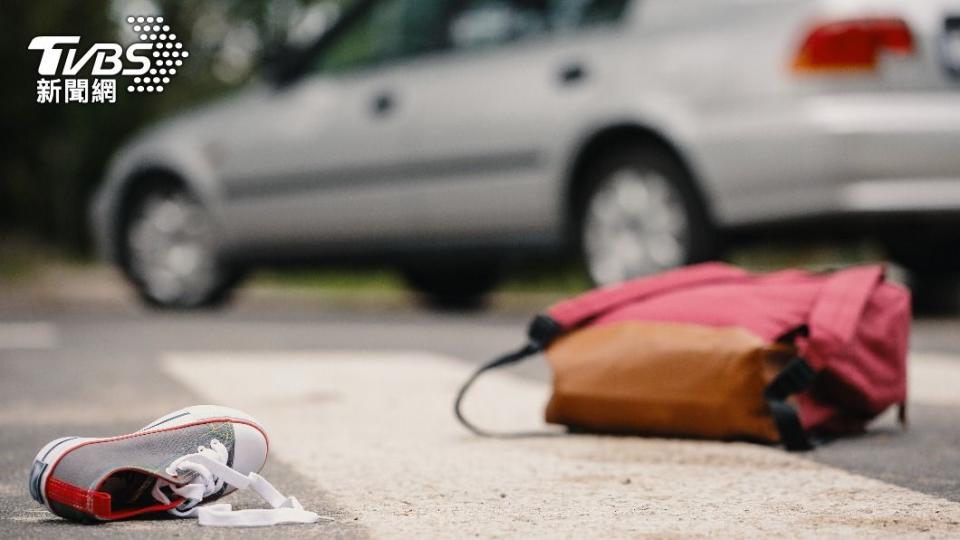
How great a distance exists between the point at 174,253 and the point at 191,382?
388cm

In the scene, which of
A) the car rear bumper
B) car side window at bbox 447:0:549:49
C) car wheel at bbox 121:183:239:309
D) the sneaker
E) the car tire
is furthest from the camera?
car wheel at bbox 121:183:239:309

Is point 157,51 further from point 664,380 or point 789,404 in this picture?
point 789,404

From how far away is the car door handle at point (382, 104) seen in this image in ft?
25.7

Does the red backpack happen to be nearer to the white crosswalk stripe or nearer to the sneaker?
the sneaker

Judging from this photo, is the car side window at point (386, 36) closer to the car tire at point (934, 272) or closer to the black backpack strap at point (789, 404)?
the car tire at point (934, 272)

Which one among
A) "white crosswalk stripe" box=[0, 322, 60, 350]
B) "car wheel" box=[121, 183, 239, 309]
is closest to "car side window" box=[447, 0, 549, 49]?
"car wheel" box=[121, 183, 239, 309]

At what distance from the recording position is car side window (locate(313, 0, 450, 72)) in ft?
25.7

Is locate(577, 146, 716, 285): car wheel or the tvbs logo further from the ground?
the tvbs logo

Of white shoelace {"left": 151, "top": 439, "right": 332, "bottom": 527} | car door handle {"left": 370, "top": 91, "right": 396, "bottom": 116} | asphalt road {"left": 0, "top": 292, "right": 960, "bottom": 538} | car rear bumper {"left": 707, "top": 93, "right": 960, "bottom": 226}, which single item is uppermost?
car door handle {"left": 370, "top": 91, "right": 396, "bottom": 116}

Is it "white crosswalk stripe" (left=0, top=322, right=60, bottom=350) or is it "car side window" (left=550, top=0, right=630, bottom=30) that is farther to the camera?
"car side window" (left=550, top=0, right=630, bottom=30)

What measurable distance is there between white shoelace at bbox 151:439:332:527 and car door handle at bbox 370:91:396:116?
Answer: 5.12 m

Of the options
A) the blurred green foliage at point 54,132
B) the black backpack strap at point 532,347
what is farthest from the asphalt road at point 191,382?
the blurred green foliage at point 54,132

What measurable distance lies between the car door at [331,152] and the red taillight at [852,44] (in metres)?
2.09

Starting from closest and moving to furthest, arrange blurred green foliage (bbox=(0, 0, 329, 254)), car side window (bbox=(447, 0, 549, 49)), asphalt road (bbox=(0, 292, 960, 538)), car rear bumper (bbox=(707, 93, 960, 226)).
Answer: asphalt road (bbox=(0, 292, 960, 538)), car rear bumper (bbox=(707, 93, 960, 226)), car side window (bbox=(447, 0, 549, 49)), blurred green foliage (bbox=(0, 0, 329, 254))
